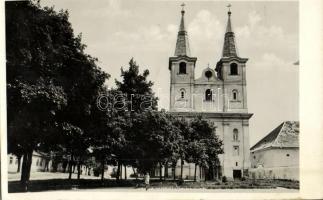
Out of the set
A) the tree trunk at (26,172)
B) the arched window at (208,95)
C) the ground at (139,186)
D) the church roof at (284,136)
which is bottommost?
the ground at (139,186)

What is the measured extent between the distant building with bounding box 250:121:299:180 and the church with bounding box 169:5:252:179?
80 centimetres

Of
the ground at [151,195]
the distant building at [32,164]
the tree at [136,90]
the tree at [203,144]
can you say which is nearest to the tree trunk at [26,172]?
the distant building at [32,164]

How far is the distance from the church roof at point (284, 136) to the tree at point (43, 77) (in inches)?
203

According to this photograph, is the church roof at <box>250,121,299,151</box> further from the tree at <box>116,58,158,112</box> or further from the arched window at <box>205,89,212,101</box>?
the tree at <box>116,58,158,112</box>

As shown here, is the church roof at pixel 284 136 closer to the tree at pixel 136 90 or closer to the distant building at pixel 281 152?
the distant building at pixel 281 152

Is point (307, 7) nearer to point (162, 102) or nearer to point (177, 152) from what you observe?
point (162, 102)

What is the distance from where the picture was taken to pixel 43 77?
11.8 m

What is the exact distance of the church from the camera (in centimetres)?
1264

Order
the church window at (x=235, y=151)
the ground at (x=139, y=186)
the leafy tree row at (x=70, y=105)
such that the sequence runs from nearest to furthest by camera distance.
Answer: the ground at (x=139, y=186)
the leafy tree row at (x=70, y=105)
the church window at (x=235, y=151)

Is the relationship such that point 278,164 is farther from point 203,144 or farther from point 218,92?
point 203,144

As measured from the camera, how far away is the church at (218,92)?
41.5 ft

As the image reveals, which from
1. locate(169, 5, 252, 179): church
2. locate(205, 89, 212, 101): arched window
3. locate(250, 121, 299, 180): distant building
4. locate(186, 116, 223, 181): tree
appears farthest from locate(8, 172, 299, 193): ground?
locate(186, 116, 223, 181): tree

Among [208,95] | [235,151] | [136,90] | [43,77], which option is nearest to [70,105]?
[43,77]

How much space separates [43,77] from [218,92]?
8.64 m
